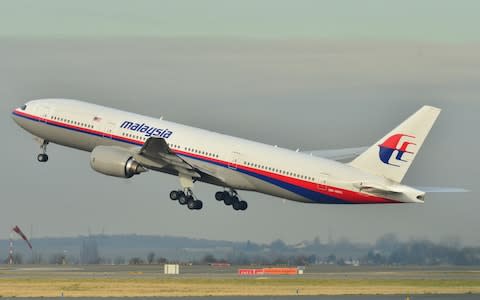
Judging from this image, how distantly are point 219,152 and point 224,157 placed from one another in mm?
553

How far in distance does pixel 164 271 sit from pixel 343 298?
3221 cm

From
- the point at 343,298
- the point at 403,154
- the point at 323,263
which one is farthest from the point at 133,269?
the point at 343,298

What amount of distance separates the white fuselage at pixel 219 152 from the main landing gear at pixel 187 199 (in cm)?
194

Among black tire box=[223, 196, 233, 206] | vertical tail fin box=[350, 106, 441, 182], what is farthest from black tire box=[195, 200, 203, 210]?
vertical tail fin box=[350, 106, 441, 182]

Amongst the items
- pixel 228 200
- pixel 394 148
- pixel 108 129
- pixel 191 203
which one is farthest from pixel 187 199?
pixel 394 148

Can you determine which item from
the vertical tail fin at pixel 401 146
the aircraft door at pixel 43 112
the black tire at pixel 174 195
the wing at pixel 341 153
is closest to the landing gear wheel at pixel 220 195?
the black tire at pixel 174 195

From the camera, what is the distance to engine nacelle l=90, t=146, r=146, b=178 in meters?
90.3

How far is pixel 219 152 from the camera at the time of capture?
292 ft

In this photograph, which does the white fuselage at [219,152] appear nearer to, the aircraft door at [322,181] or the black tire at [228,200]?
the aircraft door at [322,181]

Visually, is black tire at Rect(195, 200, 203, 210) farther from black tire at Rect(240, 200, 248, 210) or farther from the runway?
the runway

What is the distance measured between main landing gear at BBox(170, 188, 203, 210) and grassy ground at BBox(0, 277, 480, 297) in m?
7.63

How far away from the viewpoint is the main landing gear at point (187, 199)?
91.9 meters

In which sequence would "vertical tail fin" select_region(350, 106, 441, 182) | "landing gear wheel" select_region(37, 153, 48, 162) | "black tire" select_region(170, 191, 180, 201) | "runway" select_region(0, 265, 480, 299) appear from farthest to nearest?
"landing gear wheel" select_region(37, 153, 48, 162)
"black tire" select_region(170, 191, 180, 201)
"vertical tail fin" select_region(350, 106, 441, 182)
"runway" select_region(0, 265, 480, 299)

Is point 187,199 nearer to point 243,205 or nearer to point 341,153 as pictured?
point 243,205
